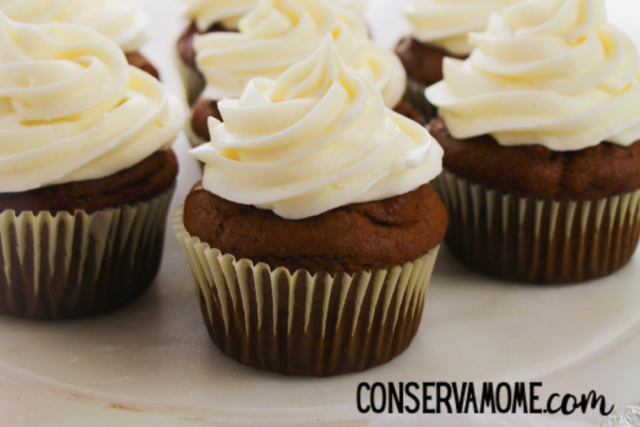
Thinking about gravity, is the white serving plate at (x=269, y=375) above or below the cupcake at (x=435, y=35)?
below

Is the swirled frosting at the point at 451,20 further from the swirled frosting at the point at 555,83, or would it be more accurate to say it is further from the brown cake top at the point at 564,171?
the brown cake top at the point at 564,171

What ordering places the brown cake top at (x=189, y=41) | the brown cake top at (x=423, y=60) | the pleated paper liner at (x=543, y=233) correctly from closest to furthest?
the pleated paper liner at (x=543, y=233)
the brown cake top at (x=423, y=60)
the brown cake top at (x=189, y=41)

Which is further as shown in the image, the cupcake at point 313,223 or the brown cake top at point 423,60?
the brown cake top at point 423,60

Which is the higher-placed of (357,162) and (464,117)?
(357,162)

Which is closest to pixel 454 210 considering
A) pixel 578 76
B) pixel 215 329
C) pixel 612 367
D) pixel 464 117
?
pixel 464 117

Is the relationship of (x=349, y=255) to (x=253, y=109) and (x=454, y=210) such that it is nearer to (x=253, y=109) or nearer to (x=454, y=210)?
(x=253, y=109)

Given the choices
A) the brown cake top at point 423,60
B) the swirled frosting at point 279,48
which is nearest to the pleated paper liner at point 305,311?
the swirled frosting at point 279,48
